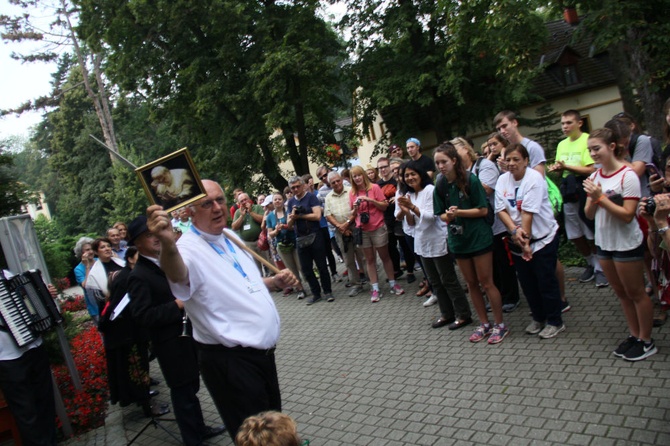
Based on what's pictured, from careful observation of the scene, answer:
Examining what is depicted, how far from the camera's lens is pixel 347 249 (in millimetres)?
9430

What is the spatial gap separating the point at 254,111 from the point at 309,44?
130 inches

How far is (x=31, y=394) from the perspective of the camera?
4844 millimetres

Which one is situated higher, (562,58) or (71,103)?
(71,103)

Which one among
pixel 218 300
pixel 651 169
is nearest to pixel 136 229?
pixel 218 300

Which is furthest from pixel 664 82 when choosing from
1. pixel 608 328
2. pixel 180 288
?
pixel 180 288

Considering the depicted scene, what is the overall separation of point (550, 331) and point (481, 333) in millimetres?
740

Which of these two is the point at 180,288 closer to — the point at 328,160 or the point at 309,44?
the point at 309,44

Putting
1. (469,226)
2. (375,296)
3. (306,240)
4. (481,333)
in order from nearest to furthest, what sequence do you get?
(469,226) < (481,333) < (375,296) < (306,240)

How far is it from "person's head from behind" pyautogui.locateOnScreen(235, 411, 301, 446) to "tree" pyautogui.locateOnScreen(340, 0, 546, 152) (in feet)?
51.4

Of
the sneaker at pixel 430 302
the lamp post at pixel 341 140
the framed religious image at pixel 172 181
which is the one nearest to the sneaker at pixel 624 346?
the sneaker at pixel 430 302

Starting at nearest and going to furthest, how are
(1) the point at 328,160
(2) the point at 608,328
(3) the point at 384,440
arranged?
(3) the point at 384,440
(2) the point at 608,328
(1) the point at 328,160

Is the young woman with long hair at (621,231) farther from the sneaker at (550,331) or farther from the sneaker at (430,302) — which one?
the sneaker at (430,302)

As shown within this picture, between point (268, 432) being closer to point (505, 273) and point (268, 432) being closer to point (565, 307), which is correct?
point (565, 307)

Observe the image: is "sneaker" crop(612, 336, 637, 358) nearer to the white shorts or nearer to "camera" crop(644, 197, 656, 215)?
"camera" crop(644, 197, 656, 215)
